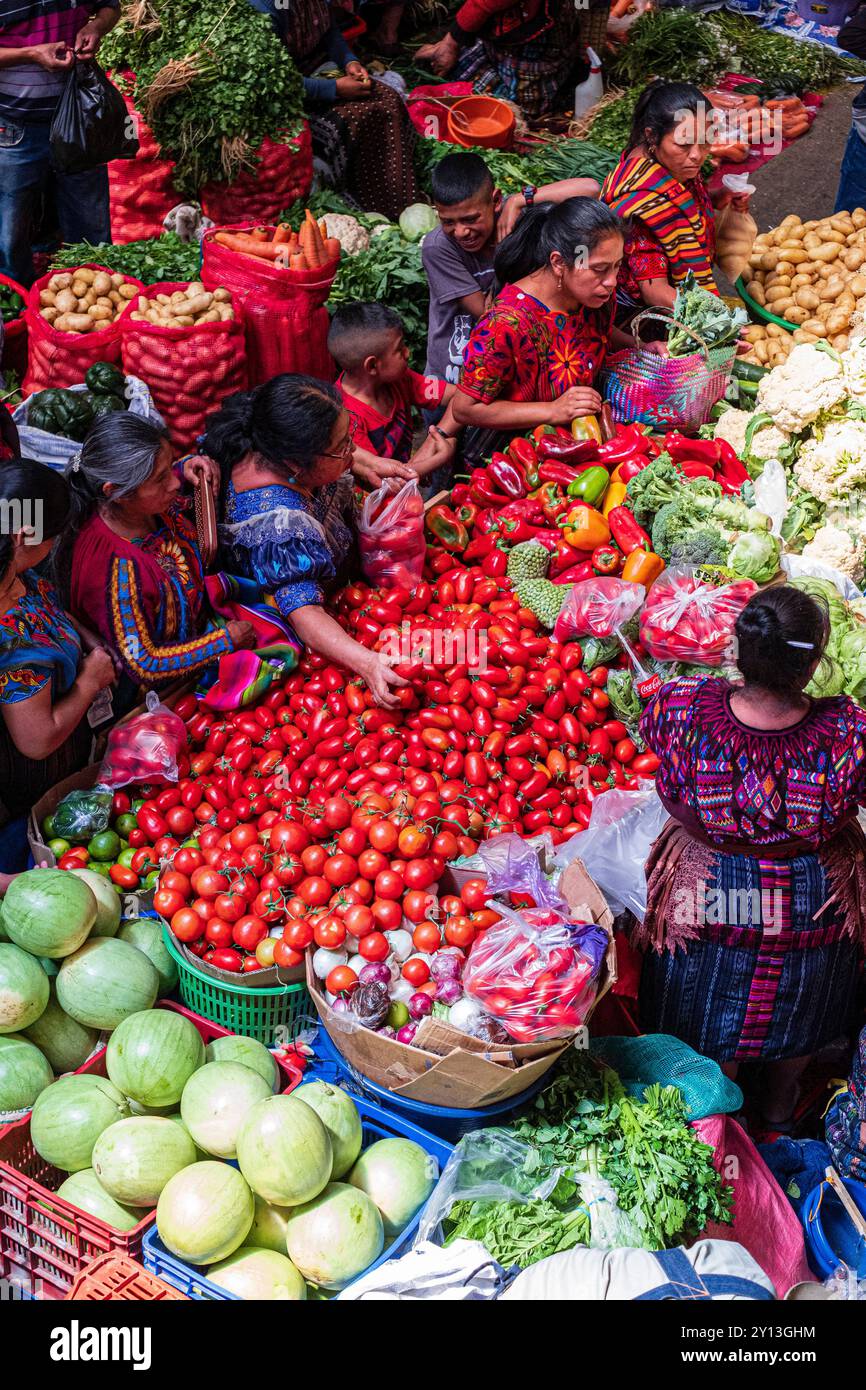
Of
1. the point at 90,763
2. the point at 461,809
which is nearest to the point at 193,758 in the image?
the point at 90,763

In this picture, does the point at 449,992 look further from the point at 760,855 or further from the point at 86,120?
the point at 86,120

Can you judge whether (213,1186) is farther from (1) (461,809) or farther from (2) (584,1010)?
(1) (461,809)

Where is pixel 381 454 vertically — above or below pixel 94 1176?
above

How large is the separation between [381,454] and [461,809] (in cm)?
168

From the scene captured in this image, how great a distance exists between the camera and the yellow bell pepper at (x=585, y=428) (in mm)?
4055

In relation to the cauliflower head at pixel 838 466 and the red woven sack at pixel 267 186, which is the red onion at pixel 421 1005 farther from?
the red woven sack at pixel 267 186

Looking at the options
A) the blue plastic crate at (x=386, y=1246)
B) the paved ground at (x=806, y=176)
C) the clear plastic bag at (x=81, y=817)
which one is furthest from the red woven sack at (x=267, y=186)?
the blue plastic crate at (x=386, y=1246)

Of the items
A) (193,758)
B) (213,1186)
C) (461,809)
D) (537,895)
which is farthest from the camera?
(193,758)

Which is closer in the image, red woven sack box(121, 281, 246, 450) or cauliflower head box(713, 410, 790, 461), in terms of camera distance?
cauliflower head box(713, 410, 790, 461)

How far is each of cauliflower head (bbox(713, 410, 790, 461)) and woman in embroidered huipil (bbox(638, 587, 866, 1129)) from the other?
1717 mm

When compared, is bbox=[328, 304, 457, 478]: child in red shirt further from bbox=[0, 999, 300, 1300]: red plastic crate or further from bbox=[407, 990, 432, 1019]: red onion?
bbox=[0, 999, 300, 1300]: red plastic crate

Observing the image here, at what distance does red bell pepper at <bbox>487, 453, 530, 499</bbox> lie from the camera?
13.2ft

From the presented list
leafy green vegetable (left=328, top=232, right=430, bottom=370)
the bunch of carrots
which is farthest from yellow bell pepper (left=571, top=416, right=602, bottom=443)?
leafy green vegetable (left=328, top=232, right=430, bottom=370)

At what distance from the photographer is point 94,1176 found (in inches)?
99.9
